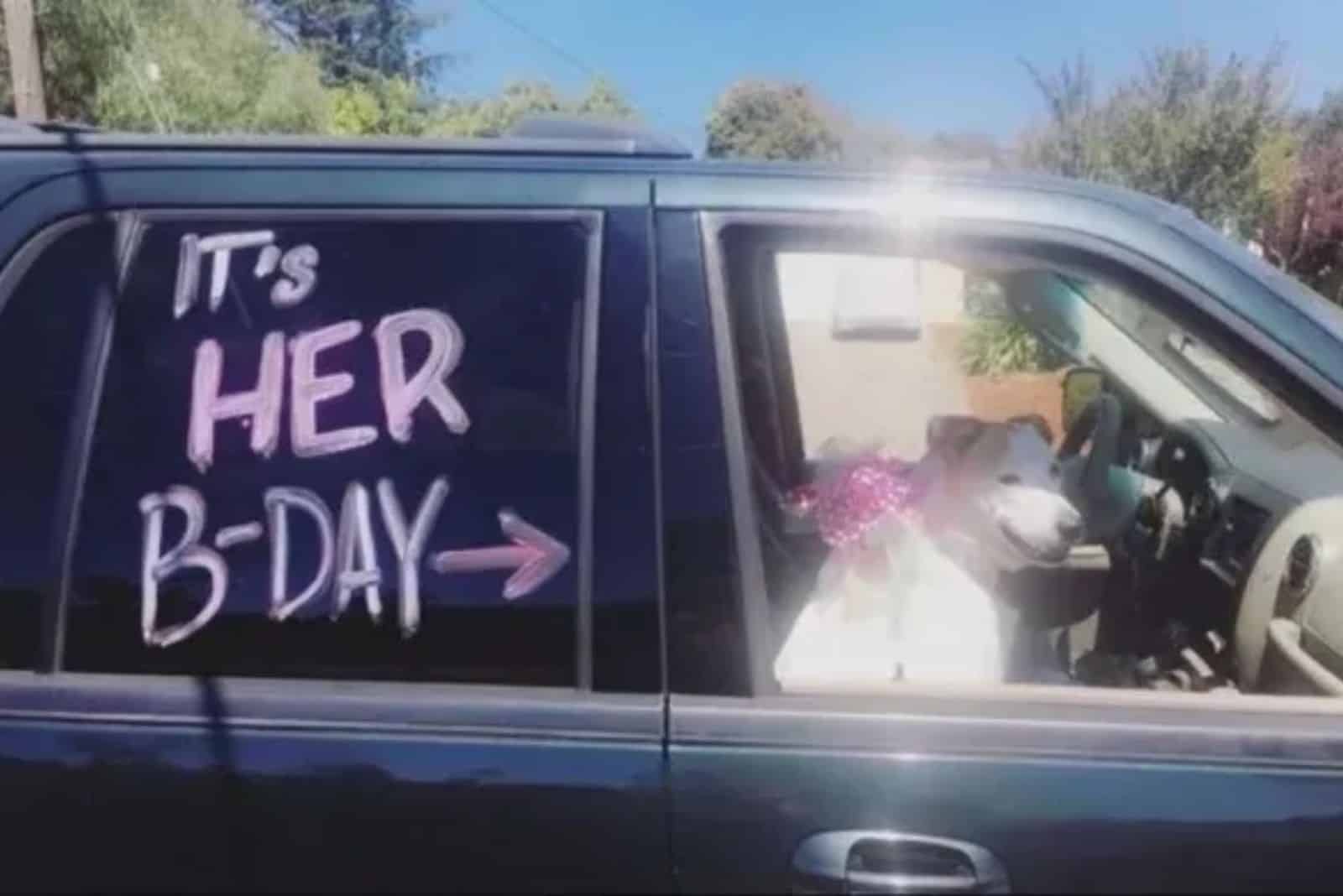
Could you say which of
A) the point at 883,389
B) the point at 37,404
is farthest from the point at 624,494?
the point at 883,389

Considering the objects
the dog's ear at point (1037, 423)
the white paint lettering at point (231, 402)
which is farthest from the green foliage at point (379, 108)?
the white paint lettering at point (231, 402)

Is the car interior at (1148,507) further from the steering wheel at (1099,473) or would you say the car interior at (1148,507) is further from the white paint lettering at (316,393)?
the white paint lettering at (316,393)

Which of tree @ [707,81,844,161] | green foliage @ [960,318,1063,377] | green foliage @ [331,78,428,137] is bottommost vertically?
green foliage @ [960,318,1063,377]

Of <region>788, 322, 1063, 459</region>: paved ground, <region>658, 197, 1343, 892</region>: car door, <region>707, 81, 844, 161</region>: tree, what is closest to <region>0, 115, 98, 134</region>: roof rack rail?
<region>658, 197, 1343, 892</region>: car door

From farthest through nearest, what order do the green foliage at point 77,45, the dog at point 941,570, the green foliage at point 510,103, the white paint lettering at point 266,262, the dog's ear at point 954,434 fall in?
the green foliage at point 510,103 → the green foliage at point 77,45 → the dog's ear at point 954,434 → the dog at point 941,570 → the white paint lettering at point 266,262

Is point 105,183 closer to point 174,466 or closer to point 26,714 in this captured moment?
point 174,466

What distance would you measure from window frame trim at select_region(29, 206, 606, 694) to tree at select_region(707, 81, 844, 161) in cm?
4042

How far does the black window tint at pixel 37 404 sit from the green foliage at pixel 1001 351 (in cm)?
156

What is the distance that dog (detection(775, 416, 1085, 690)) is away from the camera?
197cm

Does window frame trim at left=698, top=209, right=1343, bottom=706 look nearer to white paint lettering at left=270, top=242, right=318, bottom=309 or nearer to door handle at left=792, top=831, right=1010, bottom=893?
door handle at left=792, top=831, right=1010, bottom=893

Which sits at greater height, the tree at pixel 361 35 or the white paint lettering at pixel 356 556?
the tree at pixel 361 35

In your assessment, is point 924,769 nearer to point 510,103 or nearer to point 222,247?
point 222,247

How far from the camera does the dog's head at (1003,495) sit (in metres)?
2.35

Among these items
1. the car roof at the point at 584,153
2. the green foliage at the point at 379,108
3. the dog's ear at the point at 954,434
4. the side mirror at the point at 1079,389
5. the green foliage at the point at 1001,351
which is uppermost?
the green foliage at the point at 379,108
